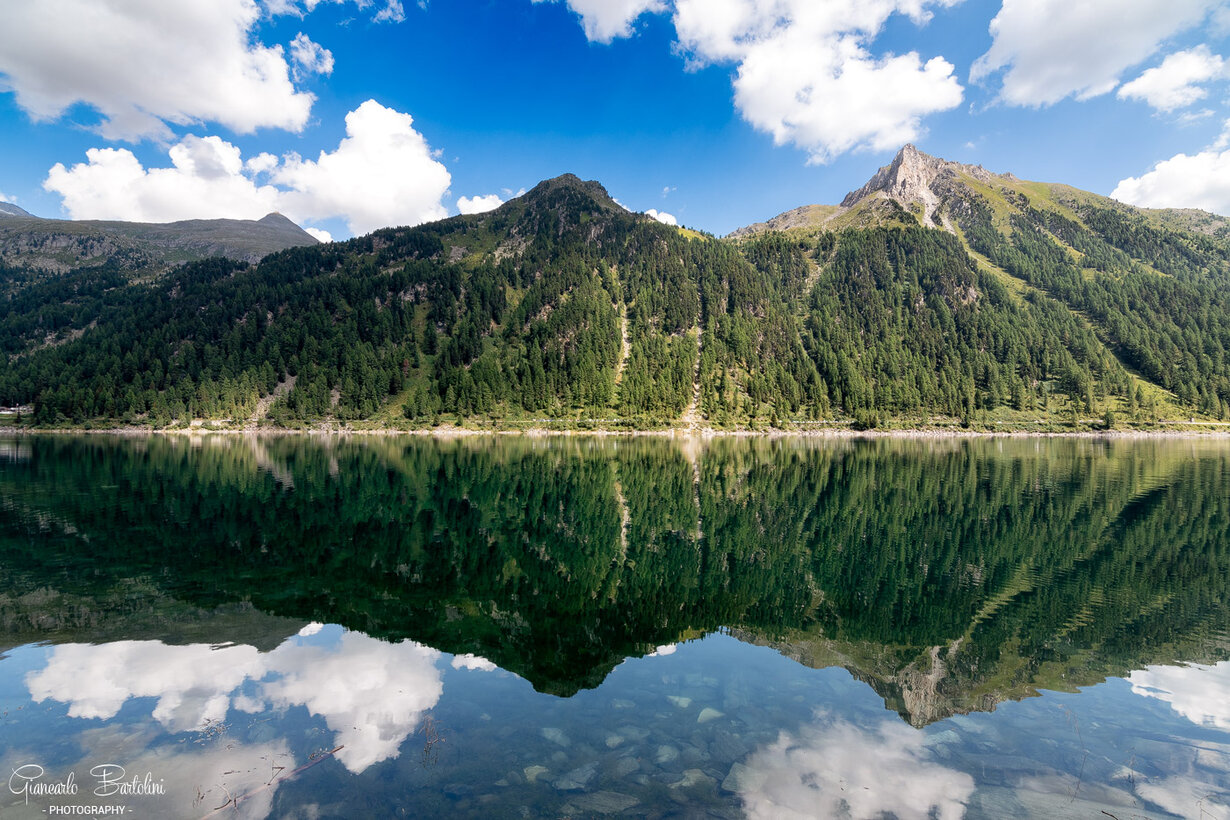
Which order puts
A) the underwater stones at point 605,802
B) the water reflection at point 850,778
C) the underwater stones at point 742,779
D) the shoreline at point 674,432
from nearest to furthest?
the underwater stones at point 605,802 < the water reflection at point 850,778 < the underwater stones at point 742,779 < the shoreline at point 674,432

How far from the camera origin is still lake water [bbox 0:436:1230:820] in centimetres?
972

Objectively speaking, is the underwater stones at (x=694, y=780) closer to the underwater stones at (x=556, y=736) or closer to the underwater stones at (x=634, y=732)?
the underwater stones at (x=634, y=732)

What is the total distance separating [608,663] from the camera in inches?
600

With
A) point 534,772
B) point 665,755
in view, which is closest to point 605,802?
point 534,772

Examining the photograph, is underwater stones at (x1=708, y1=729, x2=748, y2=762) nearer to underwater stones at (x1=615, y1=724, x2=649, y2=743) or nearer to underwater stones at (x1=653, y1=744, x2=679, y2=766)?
underwater stones at (x1=653, y1=744, x2=679, y2=766)

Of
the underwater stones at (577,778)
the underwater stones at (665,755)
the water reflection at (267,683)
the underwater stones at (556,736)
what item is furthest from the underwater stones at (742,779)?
the water reflection at (267,683)

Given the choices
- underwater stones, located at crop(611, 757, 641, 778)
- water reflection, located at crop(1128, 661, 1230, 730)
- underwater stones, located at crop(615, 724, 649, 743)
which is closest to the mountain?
water reflection, located at crop(1128, 661, 1230, 730)

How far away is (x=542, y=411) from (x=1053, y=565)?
128873 mm

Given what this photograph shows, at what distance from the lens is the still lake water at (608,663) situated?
972 centimetres

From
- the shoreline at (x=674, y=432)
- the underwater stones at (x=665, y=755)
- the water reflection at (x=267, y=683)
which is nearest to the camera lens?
the underwater stones at (x=665, y=755)

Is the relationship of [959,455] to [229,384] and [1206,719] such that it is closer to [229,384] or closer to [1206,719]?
[1206,719]

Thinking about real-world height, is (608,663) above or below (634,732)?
below

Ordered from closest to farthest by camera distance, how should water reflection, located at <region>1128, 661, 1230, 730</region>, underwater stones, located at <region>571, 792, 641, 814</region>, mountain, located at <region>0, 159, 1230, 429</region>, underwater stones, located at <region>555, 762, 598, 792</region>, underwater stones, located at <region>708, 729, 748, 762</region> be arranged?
underwater stones, located at <region>571, 792, 641, 814</region> → underwater stones, located at <region>555, 762, 598, 792</region> → underwater stones, located at <region>708, 729, 748, 762</region> → water reflection, located at <region>1128, 661, 1230, 730</region> → mountain, located at <region>0, 159, 1230, 429</region>

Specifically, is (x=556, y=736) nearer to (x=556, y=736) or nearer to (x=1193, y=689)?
(x=556, y=736)
